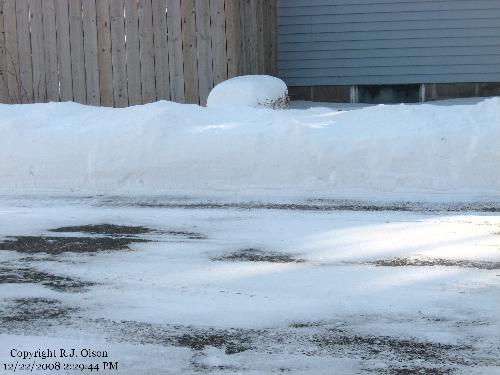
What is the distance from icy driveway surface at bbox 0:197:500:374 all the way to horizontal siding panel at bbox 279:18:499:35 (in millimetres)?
9421

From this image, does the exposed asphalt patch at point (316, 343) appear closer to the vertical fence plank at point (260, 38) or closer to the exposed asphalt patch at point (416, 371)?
the exposed asphalt patch at point (416, 371)

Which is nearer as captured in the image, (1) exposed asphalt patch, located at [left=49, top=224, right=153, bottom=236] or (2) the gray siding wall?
(1) exposed asphalt patch, located at [left=49, top=224, right=153, bottom=236]

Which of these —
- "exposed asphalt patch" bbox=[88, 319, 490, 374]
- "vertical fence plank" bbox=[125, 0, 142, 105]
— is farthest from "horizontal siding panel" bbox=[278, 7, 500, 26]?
"exposed asphalt patch" bbox=[88, 319, 490, 374]

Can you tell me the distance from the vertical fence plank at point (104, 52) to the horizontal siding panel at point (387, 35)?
406 centimetres

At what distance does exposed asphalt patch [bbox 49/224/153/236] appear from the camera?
582 centimetres

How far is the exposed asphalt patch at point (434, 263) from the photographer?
15.4ft

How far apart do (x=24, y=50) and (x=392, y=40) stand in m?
6.56

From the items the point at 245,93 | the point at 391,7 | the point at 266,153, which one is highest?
the point at 391,7

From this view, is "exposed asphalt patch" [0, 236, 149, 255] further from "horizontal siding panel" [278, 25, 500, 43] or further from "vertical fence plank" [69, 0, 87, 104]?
"horizontal siding panel" [278, 25, 500, 43]

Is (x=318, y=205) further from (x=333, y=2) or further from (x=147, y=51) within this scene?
(x=333, y=2)

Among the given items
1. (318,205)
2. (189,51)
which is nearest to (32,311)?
(318,205)

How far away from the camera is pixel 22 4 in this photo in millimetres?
13039

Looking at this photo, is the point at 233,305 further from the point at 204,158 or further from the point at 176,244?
the point at 204,158

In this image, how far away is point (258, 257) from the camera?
499 centimetres
